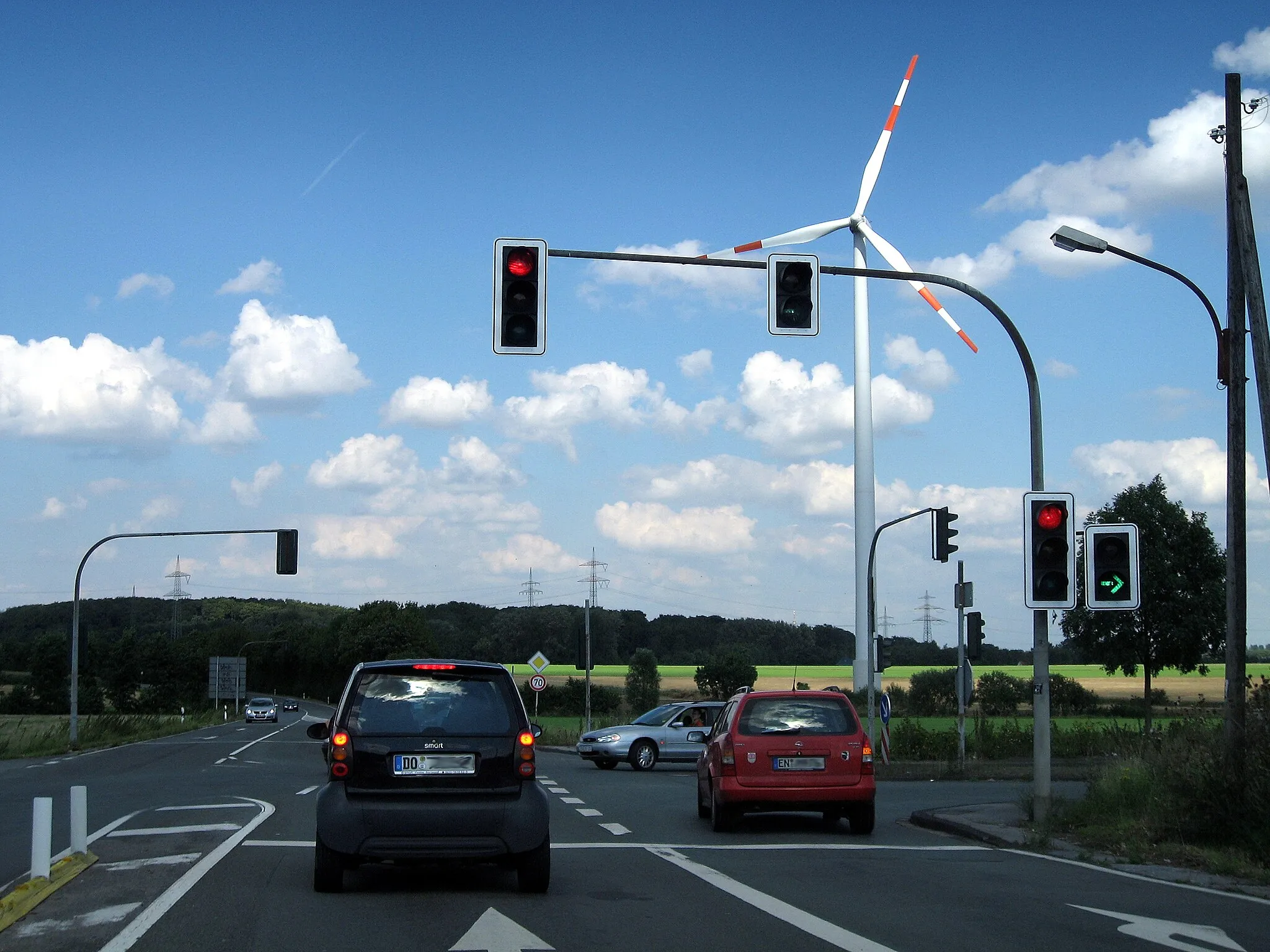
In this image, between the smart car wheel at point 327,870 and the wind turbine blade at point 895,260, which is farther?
the wind turbine blade at point 895,260

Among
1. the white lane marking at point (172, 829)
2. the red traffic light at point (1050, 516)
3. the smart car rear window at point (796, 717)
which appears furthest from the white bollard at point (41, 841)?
the red traffic light at point (1050, 516)

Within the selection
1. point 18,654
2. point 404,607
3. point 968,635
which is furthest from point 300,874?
A: point 18,654

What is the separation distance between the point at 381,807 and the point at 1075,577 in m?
8.87

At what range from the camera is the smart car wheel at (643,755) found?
31.7 metres

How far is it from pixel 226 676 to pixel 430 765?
99170 millimetres

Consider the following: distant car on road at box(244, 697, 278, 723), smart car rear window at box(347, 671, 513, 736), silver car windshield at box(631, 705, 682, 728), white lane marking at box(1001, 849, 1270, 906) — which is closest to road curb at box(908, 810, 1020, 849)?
white lane marking at box(1001, 849, 1270, 906)

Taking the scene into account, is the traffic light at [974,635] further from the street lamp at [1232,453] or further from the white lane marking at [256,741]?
the white lane marking at [256,741]

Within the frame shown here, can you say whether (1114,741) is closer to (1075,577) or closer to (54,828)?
(1075,577)

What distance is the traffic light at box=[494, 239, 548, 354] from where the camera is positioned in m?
13.6

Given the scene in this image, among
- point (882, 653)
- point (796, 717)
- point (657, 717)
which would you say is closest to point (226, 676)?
point (657, 717)

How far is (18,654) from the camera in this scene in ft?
443

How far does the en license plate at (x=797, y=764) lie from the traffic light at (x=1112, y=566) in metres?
3.41

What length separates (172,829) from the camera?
14.1 metres

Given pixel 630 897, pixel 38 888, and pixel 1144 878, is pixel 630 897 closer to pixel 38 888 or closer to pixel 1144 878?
pixel 38 888
